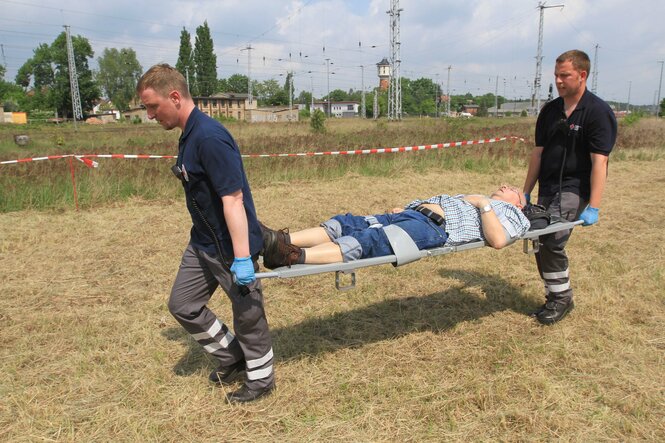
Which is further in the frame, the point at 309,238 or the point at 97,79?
the point at 97,79

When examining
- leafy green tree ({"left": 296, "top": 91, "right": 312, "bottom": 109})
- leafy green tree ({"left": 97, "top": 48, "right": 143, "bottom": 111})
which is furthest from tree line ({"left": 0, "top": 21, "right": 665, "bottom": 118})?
leafy green tree ({"left": 296, "top": 91, "right": 312, "bottom": 109})

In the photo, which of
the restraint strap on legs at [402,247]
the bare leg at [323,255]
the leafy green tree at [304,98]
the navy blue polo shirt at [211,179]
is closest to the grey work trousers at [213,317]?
the navy blue polo shirt at [211,179]

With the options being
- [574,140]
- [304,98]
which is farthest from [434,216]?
[304,98]

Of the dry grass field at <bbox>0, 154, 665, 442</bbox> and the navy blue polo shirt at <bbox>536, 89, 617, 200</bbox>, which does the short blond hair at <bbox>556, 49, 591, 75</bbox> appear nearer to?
the navy blue polo shirt at <bbox>536, 89, 617, 200</bbox>

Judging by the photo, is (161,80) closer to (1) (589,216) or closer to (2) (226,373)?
Answer: (2) (226,373)

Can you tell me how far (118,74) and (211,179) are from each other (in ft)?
349

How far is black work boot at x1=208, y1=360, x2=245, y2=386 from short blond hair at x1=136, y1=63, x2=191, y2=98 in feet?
6.18

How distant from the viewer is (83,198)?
8883mm

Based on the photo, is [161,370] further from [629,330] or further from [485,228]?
[629,330]

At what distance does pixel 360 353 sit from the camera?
12.6 feet

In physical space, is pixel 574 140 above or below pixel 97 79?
below

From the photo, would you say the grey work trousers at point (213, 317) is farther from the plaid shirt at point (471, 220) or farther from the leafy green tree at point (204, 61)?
the leafy green tree at point (204, 61)

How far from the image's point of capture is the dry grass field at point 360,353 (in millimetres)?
2951

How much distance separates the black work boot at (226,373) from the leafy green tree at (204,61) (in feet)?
278
